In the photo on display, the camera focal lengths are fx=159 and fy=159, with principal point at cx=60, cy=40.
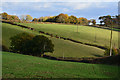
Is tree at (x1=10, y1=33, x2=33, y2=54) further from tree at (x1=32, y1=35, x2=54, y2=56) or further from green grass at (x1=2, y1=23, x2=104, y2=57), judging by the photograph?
green grass at (x1=2, y1=23, x2=104, y2=57)

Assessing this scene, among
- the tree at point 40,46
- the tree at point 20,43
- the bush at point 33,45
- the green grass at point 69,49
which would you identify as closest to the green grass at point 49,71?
the tree at point 40,46

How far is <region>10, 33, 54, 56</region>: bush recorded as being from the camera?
54.1 meters

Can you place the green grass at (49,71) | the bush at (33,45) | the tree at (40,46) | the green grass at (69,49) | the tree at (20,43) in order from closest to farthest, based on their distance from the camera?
1. the green grass at (49,71)
2. the tree at (40,46)
3. the bush at (33,45)
4. the tree at (20,43)
5. the green grass at (69,49)

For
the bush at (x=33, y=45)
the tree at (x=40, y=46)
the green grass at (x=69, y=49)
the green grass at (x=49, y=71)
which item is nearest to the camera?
the green grass at (x=49, y=71)

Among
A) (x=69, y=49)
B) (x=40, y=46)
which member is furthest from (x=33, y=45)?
(x=69, y=49)

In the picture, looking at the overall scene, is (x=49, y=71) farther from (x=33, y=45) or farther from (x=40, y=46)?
(x=33, y=45)

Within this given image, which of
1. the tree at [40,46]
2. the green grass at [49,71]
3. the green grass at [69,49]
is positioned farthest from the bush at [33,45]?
the green grass at [49,71]

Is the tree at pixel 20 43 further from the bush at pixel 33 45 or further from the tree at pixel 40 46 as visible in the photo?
the tree at pixel 40 46

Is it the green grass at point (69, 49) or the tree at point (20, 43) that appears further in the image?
the green grass at point (69, 49)

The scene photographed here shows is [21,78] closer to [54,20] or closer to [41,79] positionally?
[41,79]

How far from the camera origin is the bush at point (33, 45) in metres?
54.1

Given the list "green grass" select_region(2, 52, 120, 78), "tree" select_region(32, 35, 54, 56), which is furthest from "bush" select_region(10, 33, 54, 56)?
"green grass" select_region(2, 52, 120, 78)

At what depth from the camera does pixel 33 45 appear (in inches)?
2157

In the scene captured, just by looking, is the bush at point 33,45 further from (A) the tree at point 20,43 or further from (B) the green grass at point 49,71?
(B) the green grass at point 49,71
